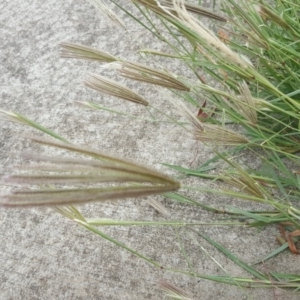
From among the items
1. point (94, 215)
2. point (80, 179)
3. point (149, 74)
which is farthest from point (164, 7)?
point (94, 215)

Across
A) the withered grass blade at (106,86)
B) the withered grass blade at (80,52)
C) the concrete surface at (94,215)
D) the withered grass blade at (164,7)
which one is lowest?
the concrete surface at (94,215)

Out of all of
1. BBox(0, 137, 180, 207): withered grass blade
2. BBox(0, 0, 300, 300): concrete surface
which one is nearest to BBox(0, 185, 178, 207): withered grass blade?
BBox(0, 137, 180, 207): withered grass blade

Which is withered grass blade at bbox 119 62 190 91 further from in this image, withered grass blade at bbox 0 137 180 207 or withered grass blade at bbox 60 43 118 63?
withered grass blade at bbox 0 137 180 207

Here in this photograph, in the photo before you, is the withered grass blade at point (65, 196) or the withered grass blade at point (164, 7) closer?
the withered grass blade at point (65, 196)

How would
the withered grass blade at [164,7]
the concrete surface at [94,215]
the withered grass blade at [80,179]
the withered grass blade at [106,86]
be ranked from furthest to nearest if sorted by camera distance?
the concrete surface at [94,215] → the withered grass blade at [106,86] → the withered grass blade at [164,7] → the withered grass blade at [80,179]

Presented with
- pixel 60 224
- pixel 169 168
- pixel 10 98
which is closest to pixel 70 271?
pixel 60 224

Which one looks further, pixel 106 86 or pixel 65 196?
pixel 106 86

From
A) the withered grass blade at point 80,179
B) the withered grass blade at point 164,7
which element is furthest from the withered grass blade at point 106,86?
the withered grass blade at point 80,179

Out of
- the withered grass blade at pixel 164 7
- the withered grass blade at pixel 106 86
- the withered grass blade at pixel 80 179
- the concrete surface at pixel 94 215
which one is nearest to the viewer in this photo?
the withered grass blade at pixel 80 179

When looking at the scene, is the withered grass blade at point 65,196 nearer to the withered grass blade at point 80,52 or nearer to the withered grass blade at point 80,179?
the withered grass blade at point 80,179

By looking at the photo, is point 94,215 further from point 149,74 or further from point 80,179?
point 80,179
